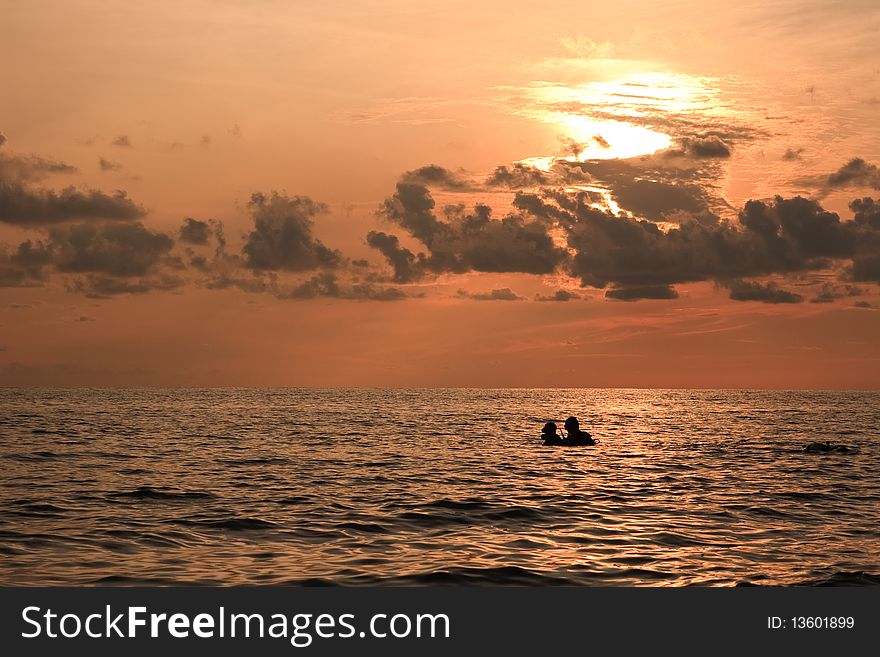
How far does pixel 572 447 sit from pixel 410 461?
596 inches

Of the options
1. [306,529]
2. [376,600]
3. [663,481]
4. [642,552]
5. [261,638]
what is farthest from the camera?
[663,481]

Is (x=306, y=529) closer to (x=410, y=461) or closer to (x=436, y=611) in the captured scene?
(x=436, y=611)

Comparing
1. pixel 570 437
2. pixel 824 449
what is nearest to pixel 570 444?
pixel 570 437

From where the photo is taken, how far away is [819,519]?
33.3 metres

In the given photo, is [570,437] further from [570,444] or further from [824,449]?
[824,449]

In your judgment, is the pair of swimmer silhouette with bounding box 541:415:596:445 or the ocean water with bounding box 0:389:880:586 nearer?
the ocean water with bounding box 0:389:880:586

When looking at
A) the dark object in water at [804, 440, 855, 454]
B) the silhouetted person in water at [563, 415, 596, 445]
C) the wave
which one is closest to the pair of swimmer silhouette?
the silhouetted person in water at [563, 415, 596, 445]

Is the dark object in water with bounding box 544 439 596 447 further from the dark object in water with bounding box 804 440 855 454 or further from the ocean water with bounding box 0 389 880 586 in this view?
the dark object in water with bounding box 804 440 855 454

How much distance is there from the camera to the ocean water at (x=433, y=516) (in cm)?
2400

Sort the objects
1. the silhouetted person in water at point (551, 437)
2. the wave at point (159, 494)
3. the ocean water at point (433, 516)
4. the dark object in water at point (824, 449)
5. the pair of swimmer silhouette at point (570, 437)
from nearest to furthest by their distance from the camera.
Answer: the ocean water at point (433, 516) → the wave at point (159, 494) → the dark object in water at point (824, 449) → the silhouetted person in water at point (551, 437) → the pair of swimmer silhouette at point (570, 437)

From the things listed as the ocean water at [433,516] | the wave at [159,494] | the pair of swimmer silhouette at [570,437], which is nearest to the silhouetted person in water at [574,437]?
the pair of swimmer silhouette at [570,437]

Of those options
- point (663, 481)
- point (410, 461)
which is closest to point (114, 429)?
point (410, 461)

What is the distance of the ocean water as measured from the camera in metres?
24.0

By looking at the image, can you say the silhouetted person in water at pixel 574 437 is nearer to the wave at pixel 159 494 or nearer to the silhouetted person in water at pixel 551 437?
the silhouetted person in water at pixel 551 437
